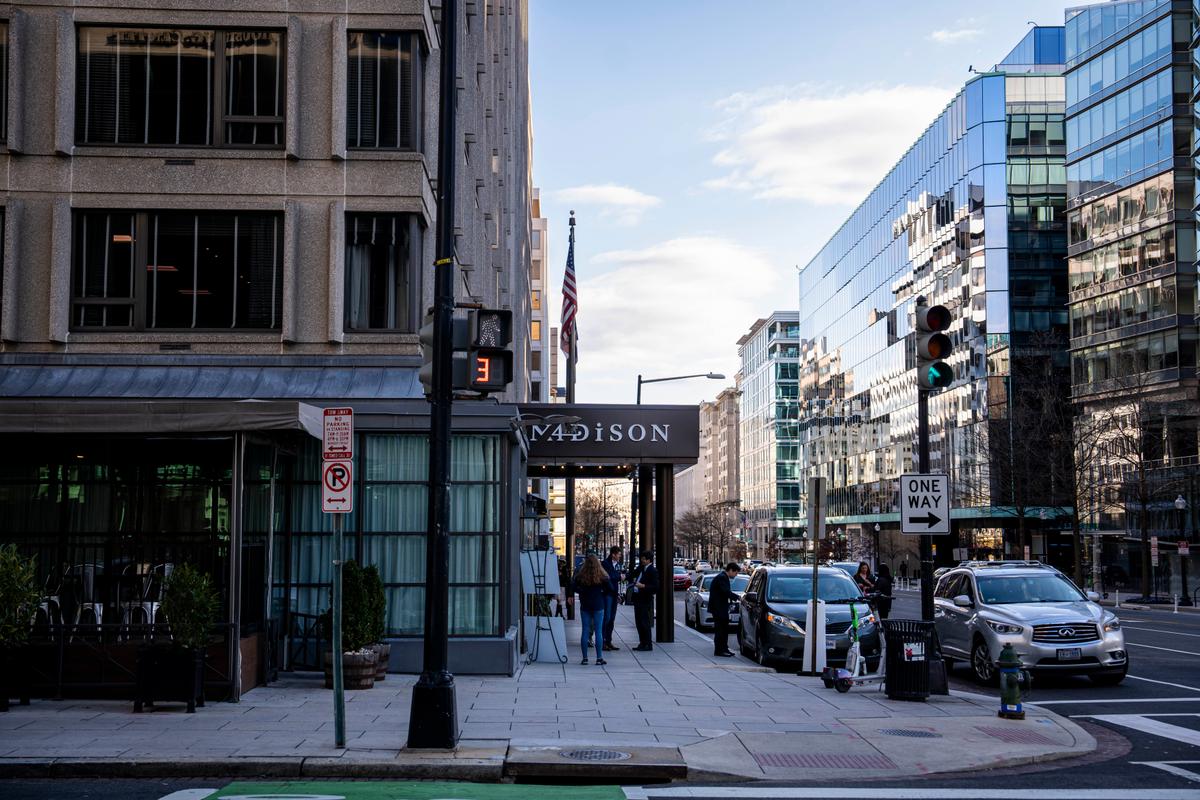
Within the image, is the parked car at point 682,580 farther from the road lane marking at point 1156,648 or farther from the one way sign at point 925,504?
the one way sign at point 925,504

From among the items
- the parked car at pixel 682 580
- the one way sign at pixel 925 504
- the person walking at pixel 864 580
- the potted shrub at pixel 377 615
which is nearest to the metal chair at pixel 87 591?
the potted shrub at pixel 377 615

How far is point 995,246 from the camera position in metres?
81.6

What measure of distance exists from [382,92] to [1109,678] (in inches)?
586

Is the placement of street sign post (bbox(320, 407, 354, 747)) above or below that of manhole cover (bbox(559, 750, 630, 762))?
above

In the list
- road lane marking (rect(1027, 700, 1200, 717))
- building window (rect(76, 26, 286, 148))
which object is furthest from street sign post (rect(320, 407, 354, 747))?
road lane marking (rect(1027, 700, 1200, 717))

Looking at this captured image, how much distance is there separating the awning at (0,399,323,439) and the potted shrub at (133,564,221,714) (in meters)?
1.76

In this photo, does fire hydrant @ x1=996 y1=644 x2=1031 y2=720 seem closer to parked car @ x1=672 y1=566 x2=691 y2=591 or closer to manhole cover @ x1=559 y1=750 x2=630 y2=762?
manhole cover @ x1=559 y1=750 x2=630 y2=762

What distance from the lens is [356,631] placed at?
637 inches

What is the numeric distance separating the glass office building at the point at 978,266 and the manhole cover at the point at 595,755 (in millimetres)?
60341

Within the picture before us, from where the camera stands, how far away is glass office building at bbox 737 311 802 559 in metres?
142

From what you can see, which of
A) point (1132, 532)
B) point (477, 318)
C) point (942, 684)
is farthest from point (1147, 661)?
point (1132, 532)

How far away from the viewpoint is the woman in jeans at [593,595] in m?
21.1

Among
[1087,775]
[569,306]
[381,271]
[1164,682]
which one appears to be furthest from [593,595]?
[569,306]

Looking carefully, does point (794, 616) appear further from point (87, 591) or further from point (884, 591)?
point (87, 591)
